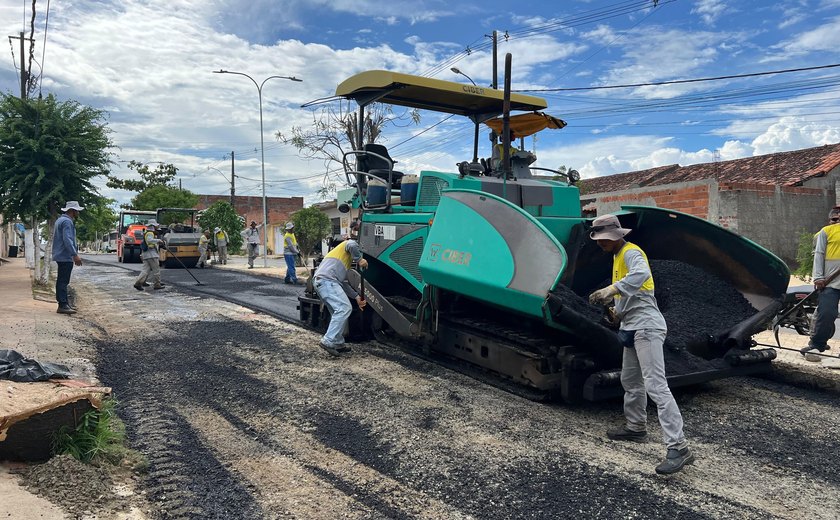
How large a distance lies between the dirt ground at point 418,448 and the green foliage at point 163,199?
36809 mm

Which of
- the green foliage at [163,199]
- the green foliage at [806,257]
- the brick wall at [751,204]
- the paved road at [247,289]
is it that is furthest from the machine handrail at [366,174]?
the green foliage at [163,199]

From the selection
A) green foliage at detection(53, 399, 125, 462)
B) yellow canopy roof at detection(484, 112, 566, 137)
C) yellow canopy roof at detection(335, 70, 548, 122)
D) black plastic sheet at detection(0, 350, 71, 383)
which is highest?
yellow canopy roof at detection(335, 70, 548, 122)

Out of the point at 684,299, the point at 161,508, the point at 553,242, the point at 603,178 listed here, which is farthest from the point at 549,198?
the point at 603,178

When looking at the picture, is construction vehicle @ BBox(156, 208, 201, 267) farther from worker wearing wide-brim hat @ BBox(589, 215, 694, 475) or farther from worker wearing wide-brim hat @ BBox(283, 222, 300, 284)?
worker wearing wide-brim hat @ BBox(589, 215, 694, 475)

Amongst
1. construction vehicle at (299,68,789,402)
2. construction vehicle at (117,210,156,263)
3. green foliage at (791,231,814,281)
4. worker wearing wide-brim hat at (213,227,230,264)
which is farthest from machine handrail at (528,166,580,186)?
construction vehicle at (117,210,156,263)

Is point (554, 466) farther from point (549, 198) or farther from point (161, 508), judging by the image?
point (549, 198)

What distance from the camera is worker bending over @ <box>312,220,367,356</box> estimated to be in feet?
22.0

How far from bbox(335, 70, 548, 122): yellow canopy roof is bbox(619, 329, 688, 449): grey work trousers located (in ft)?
12.1

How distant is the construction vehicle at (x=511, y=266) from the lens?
14.9 feet

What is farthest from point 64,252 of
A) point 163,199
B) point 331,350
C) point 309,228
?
point 163,199

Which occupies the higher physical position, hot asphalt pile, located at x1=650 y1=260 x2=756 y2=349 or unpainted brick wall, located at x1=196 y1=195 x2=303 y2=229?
unpainted brick wall, located at x1=196 y1=195 x2=303 y2=229

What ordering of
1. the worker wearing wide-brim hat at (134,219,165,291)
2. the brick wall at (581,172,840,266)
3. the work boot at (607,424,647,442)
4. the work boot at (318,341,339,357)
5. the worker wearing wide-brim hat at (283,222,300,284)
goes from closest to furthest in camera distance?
1. the work boot at (607,424,647,442)
2. the work boot at (318,341,339,357)
3. the worker wearing wide-brim hat at (134,219,165,291)
4. the brick wall at (581,172,840,266)
5. the worker wearing wide-brim hat at (283,222,300,284)

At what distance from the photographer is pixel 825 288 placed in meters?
6.05

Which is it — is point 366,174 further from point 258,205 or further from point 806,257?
point 258,205
